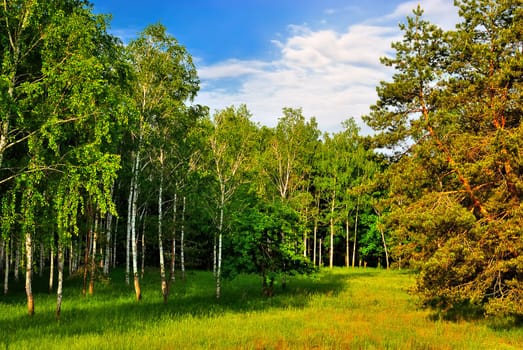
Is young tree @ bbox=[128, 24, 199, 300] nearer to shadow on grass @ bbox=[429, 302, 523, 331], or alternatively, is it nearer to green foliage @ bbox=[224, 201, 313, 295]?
green foliage @ bbox=[224, 201, 313, 295]

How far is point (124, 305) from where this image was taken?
693 inches

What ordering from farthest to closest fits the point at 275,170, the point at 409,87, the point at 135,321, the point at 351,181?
the point at 351,181, the point at 275,170, the point at 409,87, the point at 135,321

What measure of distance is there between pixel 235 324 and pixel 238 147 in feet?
38.6

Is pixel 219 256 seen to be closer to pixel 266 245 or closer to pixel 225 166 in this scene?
pixel 266 245

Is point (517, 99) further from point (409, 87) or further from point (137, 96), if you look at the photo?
point (137, 96)

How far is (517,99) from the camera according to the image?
1499 cm

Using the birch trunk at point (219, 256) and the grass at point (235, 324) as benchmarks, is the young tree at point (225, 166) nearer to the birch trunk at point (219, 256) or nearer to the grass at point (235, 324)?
the birch trunk at point (219, 256)

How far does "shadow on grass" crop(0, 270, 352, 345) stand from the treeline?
4.28 ft

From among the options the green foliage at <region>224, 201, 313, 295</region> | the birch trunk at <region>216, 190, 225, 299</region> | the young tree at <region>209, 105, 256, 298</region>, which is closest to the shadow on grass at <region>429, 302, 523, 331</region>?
the green foliage at <region>224, 201, 313, 295</region>

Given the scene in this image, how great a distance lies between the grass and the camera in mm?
11648

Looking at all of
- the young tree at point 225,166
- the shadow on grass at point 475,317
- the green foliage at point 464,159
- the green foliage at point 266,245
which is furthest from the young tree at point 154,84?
the shadow on grass at point 475,317

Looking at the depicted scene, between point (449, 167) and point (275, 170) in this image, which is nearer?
point (449, 167)

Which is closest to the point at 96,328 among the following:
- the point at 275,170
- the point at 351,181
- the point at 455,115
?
the point at 455,115

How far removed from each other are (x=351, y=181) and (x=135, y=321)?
41.0 metres
